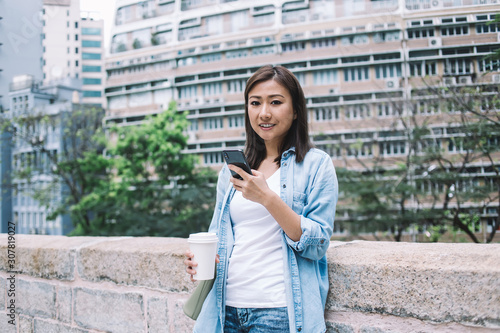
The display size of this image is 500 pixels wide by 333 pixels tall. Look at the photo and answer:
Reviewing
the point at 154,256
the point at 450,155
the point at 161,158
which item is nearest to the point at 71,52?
the point at 161,158

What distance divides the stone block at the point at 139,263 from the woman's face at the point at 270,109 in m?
0.57

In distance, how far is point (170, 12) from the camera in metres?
12.7

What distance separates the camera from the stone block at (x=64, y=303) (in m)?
1.64

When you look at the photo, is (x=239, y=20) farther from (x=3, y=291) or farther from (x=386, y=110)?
(x=3, y=291)

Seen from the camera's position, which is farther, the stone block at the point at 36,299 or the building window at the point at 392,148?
the building window at the point at 392,148

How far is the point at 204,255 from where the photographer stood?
3.26ft

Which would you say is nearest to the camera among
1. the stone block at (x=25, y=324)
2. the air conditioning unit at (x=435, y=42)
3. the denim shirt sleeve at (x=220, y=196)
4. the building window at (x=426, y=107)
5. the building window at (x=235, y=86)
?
the denim shirt sleeve at (x=220, y=196)

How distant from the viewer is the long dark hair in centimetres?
109

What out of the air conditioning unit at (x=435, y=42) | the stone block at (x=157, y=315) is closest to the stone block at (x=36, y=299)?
the stone block at (x=157, y=315)

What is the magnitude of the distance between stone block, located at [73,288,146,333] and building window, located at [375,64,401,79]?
35.8ft

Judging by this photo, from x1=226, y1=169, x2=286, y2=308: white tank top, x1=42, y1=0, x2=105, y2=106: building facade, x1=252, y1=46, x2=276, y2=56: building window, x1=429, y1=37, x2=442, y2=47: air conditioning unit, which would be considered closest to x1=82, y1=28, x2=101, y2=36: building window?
x1=42, y1=0, x2=105, y2=106: building facade

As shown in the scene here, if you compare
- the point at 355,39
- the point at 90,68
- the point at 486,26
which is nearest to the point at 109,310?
the point at 486,26

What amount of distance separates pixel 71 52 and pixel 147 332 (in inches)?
473

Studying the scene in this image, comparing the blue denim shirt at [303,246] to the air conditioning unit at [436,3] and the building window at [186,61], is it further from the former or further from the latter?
the building window at [186,61]
